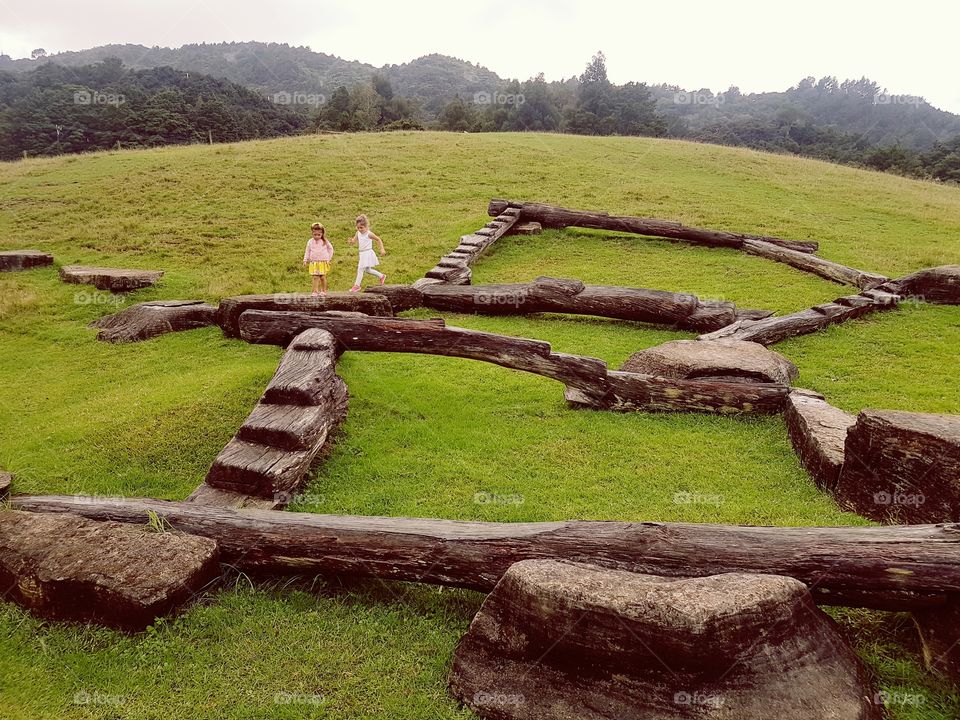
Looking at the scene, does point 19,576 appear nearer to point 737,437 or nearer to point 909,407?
point 737,437

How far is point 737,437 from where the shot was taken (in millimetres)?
6723

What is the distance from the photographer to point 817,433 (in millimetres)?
6031

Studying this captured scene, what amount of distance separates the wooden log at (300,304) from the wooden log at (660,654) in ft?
20.2

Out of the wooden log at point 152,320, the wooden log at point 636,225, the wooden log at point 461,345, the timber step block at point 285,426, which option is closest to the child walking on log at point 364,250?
the wooden log at point 152,320

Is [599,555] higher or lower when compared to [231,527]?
higher

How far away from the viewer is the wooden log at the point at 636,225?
52.5 feet

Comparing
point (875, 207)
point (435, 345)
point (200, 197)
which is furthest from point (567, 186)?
point (435, 345)

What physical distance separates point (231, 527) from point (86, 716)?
1397 mm

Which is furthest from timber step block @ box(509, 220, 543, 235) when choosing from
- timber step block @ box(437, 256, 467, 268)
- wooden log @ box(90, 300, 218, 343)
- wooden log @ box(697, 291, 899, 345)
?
wooden log @ box(90, 300, 218, 343)

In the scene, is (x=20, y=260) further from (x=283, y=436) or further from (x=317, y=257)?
(x=283, y=436)

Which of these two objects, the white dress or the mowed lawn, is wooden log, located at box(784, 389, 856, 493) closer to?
the mowed lawn

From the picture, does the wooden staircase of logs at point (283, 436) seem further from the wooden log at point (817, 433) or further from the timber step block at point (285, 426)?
the wooden log at point (817, 433)

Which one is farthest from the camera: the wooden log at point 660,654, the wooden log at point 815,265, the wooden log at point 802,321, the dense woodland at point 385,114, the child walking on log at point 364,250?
the dense woodland at point 385,114

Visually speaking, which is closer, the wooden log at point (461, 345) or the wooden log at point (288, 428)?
the wooden log at point (288, 428)
